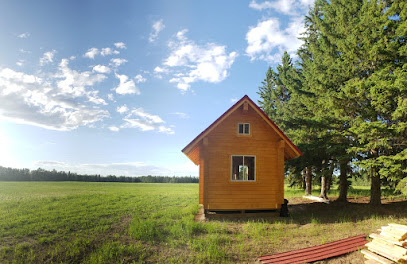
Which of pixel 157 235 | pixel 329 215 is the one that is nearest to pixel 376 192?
pixel 329 215

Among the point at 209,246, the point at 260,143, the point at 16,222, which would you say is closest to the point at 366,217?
the point at 260,143

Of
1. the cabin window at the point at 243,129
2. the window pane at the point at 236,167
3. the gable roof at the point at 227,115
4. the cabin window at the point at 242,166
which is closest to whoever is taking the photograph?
the gable roof at the point at 227,115

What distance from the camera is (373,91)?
1334 centimetres

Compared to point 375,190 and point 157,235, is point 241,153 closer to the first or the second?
point 157,235

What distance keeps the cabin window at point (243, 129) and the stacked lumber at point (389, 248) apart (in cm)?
761

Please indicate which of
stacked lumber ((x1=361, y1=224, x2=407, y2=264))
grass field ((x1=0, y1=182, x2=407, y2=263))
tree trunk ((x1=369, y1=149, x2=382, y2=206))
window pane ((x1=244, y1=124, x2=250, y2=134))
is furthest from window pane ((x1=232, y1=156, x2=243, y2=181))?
stacked lumber ((x1=361, y1=224, x2=407, y2=264))

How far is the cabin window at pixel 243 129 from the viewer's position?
14114mm

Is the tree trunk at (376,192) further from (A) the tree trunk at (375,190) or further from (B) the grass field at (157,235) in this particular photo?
(B) the grass field at (157,235)

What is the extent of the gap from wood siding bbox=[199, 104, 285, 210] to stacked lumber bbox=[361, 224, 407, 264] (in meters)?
6.34

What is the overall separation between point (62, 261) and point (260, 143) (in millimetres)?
10216

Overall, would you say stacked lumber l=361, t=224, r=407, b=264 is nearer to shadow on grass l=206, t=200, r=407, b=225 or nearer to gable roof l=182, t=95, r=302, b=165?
shadow on grass l=206, t=200, r=407, b=225

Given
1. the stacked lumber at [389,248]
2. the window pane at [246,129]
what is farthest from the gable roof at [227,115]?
the stacked lumber at [389,248]

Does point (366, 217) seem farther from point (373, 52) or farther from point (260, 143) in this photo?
point (373, 52)

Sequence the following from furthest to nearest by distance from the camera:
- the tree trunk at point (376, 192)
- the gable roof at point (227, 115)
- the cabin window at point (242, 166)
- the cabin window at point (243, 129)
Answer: the cabin window at point (242, 166) → the tree trunk at point (376, 192) → the cabin window at point (243, 129) → the gable roof at point (227, 115)
